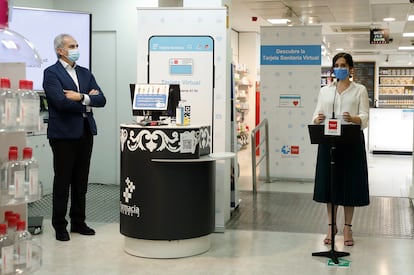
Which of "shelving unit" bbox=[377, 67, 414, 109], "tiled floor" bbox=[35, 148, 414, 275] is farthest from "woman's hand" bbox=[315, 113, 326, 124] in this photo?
"shelving unit" bbox=[377, 67, 414, 109]

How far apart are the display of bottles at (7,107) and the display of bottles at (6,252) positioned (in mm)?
431

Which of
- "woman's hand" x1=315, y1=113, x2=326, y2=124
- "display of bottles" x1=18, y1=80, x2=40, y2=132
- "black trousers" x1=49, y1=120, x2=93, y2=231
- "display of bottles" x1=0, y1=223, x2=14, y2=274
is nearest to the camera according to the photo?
"display of bottles" x1=0, y1=223, x2=14, y2=274

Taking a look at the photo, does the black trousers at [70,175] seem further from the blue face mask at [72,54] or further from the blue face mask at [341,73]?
the blue face mask at [341,73]

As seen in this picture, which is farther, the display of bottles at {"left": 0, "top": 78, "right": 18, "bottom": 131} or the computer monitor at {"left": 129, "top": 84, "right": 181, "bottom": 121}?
the computer monitor at {"left": 129, "top": 84, "right": 181, "bottom": 121}

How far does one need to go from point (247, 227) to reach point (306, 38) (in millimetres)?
4069

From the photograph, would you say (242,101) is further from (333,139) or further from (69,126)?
(333,139)

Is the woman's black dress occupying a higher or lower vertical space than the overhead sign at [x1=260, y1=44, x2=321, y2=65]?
lower

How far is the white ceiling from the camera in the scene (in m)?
9.86

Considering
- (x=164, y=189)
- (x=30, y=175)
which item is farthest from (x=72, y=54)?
(x=30, y=175)

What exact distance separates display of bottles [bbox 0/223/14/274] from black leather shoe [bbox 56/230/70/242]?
2.67m

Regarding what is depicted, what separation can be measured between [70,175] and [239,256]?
5.62 ft

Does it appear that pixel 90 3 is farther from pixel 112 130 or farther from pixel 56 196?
pixel 56 196

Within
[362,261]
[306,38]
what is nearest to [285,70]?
[306,38]

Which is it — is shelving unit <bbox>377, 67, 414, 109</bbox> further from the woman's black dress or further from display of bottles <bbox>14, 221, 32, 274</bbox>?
display of bottles <bbox>14, 221, 32, 274</bbox>
